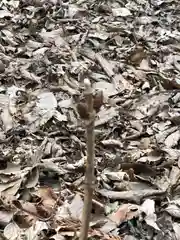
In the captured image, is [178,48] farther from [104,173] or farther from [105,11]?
[104,173]

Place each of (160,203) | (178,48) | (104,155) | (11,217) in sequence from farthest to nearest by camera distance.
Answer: (178,48) → (104,155) → (160,203) → (11,217)

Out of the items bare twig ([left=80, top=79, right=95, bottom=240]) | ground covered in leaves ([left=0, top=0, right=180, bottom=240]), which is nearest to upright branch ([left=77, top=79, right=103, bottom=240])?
bare twig ([left=80, top=79, right=95, bottom=240])

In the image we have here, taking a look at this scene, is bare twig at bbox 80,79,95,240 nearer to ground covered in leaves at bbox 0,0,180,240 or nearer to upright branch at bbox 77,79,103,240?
upright branch at bbox 77,79,103,240

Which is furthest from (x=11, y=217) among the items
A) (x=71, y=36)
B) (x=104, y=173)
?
(x=71, y=36)

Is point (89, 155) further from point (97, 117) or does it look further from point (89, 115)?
point (97, 117)

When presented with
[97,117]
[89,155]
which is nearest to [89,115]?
[89,155]

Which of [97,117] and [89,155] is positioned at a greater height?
[89,155]

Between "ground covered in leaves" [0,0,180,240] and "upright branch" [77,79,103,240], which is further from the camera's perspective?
"ground covered in leaves" [0,0,180,240]

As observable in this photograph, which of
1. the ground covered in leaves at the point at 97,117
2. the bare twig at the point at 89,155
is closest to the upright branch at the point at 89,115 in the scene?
the bare twig at the point at 89,155
